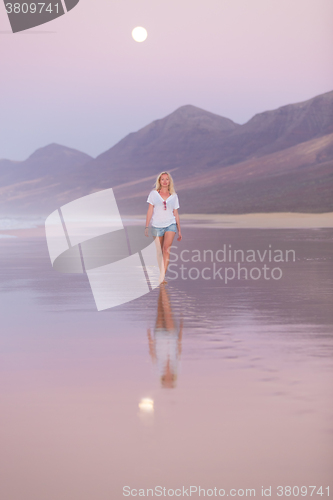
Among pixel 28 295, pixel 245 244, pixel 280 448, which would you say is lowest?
pixel 245 244

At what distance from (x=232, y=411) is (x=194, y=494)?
1.39m

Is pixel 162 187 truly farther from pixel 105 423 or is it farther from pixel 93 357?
pixel 105 423

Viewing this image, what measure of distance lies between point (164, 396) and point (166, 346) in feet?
6.36

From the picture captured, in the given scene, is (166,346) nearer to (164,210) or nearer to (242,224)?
(164,210)

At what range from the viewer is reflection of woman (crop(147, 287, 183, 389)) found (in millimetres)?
6434

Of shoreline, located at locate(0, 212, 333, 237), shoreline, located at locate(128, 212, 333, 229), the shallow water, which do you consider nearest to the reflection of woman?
the shallow water

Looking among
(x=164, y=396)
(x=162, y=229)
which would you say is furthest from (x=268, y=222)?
(x=164, y=396)

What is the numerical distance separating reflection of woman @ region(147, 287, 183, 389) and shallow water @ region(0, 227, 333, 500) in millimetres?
15

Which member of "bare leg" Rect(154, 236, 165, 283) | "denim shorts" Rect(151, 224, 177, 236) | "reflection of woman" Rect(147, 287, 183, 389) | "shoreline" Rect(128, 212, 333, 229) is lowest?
"shoreline" Rect(128, 212, 333, 229)

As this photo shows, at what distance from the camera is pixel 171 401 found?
5551mm

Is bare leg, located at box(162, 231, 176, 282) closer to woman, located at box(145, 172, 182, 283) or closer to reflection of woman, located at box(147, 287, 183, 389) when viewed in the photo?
woman, located at box(145, 172, 182, 283)

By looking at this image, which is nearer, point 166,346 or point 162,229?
point 166,346

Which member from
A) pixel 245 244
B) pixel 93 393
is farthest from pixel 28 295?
pixel 245 244

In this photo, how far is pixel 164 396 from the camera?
5.69m
